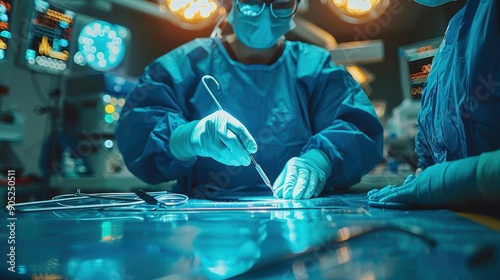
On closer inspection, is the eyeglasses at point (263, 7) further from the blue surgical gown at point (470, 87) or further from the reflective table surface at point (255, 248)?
the reflective table surface at point (255, 248)

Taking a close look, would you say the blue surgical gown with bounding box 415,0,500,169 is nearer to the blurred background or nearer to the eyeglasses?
the eyeglasses

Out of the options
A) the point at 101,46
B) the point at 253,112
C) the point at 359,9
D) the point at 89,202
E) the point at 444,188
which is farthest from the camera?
the point at 101,46

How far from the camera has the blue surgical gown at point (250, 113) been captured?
1.24 metres

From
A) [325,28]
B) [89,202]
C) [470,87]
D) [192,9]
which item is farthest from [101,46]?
[325,28]

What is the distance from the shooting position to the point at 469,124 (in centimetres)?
71

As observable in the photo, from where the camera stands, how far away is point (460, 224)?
547 millimetres

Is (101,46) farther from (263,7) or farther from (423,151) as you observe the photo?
(423,151)

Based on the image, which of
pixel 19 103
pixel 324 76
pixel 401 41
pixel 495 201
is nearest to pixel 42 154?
pixel 19 103

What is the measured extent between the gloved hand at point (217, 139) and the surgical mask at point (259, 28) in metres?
0.37

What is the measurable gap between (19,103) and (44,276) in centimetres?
288

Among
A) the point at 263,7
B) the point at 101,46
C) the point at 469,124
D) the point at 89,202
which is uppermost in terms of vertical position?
the point at 101,46

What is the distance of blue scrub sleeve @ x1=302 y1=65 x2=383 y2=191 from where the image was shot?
1198 millimetres

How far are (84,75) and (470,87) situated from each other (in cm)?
249

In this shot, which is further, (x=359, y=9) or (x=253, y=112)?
(x=359, y=9)
